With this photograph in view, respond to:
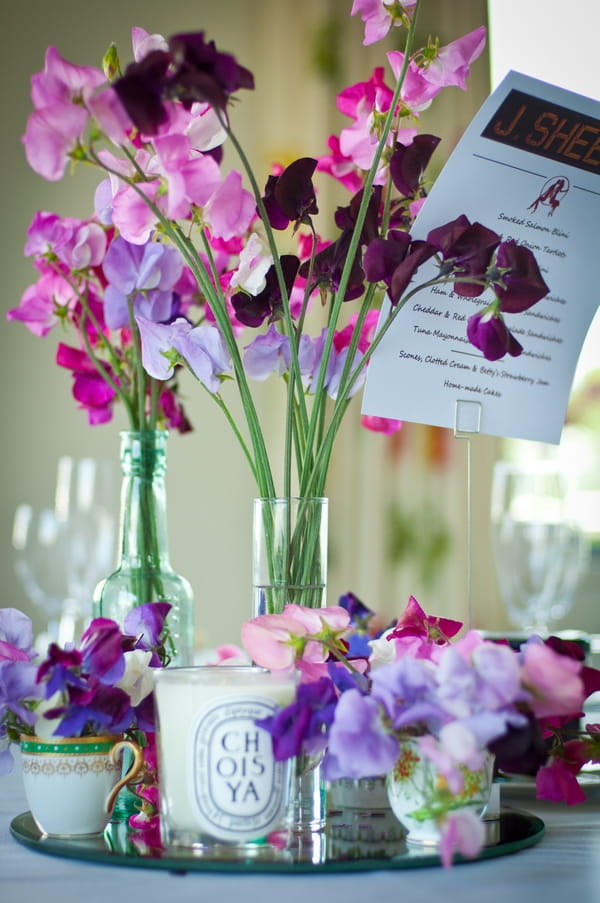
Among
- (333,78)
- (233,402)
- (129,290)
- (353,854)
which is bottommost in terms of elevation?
(353,854)

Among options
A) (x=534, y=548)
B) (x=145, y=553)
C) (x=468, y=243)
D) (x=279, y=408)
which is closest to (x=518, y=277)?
(x=468, y=243)

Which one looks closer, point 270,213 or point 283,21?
point 270,213

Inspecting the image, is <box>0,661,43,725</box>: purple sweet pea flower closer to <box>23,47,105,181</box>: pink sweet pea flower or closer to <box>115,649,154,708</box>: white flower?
<box>115,649,154,708</box>: white flower

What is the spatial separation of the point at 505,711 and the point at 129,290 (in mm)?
368

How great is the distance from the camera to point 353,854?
0.50 metres

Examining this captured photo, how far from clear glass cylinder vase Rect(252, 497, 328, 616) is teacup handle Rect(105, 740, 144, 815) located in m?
0.11

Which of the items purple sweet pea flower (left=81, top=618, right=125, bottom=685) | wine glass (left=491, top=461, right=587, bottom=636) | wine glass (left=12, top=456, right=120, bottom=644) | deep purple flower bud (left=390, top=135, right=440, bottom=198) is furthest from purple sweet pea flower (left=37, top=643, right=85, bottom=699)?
wine glass (left=12, top=456, right=120, bottom=644)

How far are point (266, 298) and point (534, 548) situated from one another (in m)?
1.41

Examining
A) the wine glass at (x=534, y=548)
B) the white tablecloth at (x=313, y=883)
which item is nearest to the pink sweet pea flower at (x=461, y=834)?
the white tablecloth at (x=313, y=883)

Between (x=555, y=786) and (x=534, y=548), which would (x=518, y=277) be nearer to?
(x=555, y=786)

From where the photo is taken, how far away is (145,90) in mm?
492

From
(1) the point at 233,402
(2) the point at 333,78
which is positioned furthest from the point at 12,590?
(2) the point at 333,78

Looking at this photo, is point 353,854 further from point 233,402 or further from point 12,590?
point 233,402

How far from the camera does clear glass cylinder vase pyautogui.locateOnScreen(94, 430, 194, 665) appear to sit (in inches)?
30.4
